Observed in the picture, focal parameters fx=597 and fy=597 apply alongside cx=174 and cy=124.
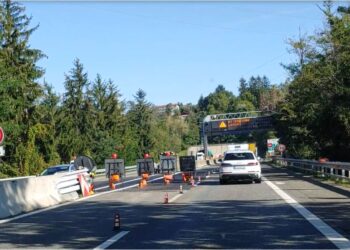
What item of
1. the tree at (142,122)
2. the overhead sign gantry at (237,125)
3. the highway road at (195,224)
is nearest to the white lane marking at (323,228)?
the highway road at (195,224)

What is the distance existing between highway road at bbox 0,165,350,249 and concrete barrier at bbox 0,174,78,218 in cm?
82

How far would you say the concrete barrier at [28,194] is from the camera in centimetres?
1645

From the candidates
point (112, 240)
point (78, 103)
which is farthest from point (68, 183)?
point (78, 103)

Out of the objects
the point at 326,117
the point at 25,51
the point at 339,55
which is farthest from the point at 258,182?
the point at 25,51

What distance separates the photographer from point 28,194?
720 inches

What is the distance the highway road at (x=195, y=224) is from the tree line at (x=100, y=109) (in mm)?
17094

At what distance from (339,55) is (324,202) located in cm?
1964

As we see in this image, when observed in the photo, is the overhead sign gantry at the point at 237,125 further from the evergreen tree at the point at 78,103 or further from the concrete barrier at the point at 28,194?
the concrete barrier at the point at 28,194

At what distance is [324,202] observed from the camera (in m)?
17.5

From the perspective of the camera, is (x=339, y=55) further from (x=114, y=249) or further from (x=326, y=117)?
(x=114, y=249)

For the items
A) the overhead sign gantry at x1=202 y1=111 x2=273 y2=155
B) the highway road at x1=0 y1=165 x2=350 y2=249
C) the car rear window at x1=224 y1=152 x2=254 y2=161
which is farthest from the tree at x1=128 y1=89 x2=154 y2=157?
the highway road at x1=0 y1=165 x2=350 y2=249

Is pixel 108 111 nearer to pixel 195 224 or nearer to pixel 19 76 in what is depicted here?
pixel 19 76

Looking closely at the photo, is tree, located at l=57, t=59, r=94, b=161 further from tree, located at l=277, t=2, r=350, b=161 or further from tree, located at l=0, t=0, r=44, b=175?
tree, located at l=277, t=2, r=350, b=161

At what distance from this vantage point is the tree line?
3572 centimetres
